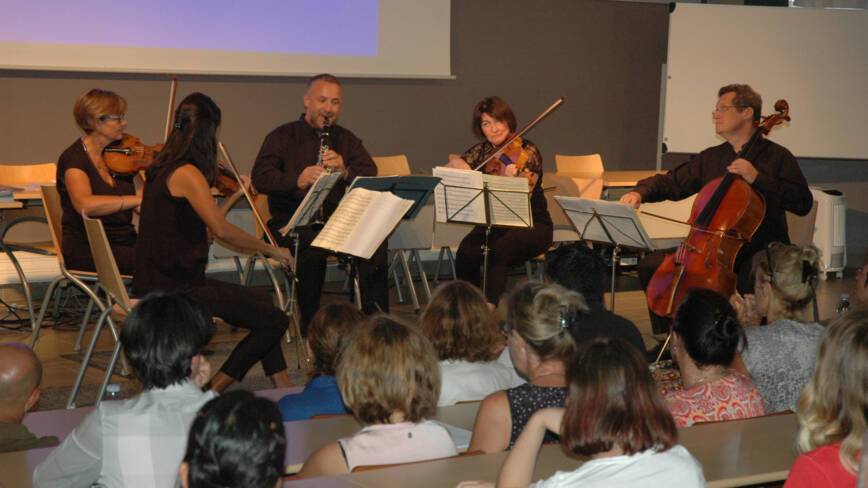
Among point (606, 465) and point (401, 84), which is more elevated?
point (401, 84)

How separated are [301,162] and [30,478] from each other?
330 centimetres

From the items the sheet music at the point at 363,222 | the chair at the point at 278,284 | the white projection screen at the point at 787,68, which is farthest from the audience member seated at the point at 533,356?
the white projection screen at the point at 787,68

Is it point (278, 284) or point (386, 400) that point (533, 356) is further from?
point (278, 284)

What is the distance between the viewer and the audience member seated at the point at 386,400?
7.47 ft

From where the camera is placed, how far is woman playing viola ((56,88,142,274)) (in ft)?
15.6

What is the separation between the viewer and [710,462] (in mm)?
2340

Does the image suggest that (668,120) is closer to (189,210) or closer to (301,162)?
(301,162)

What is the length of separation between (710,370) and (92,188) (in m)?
3.06

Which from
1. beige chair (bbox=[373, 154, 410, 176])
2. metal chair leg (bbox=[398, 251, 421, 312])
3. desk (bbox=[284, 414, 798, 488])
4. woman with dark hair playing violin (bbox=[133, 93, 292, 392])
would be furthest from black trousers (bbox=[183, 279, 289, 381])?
beige chair (bbox=[373, 154, 410, 176])

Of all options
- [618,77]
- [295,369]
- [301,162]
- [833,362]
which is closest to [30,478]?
[833,362]

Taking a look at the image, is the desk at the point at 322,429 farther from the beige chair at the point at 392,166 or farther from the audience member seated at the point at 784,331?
the beige chair at the point at 392,166

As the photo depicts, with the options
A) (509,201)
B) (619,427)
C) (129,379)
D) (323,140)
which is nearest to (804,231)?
(509,201)

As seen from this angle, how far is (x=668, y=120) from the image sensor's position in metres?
8.46

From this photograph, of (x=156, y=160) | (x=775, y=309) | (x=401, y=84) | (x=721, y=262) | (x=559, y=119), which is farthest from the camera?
(x=559, y=119)
